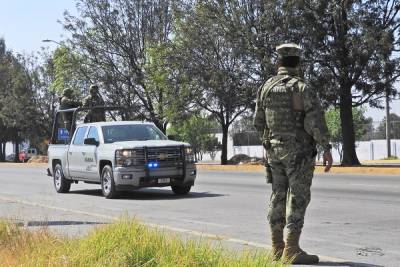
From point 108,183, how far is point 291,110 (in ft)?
30.4

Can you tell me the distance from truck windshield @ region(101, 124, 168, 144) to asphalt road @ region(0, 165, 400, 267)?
139 centimetres

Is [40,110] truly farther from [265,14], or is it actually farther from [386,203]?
[386,203]

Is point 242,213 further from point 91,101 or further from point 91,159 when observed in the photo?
point 91,101

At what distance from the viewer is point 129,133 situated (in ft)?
51.7

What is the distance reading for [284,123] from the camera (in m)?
6.57

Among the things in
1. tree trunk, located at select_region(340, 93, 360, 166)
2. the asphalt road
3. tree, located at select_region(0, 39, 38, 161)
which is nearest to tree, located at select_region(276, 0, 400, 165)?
tree trunk, located at select_region(340, 93, 360, 166)

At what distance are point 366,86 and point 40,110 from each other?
1473 inches

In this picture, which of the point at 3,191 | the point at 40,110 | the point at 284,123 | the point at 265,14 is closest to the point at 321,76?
the point at 265,14

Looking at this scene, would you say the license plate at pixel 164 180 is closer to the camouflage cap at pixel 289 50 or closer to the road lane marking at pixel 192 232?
the road lane marking at pixel 192 232

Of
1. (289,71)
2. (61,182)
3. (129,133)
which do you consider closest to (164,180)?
(129,133)

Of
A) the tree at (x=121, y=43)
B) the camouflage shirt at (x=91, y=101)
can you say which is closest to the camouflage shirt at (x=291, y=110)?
the camouflage shirt at (x=91, y=101)

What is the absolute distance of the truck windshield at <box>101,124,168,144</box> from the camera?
15.6 meters

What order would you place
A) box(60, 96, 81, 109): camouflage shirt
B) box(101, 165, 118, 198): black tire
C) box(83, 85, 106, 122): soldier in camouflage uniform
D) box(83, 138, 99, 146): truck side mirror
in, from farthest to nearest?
box(60, 96, 81, 109): camouflage shirt, box(83, 85, 106, 122): soldier in camouflage uniform, box(83, 138, 99, 146): truck side mirror, box(101, 165, 118, 198): black tire

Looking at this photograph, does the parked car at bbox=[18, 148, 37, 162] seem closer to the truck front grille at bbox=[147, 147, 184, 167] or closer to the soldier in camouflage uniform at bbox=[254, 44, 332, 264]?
the truck front grille at bbox=[147, 147, 184, 167]
